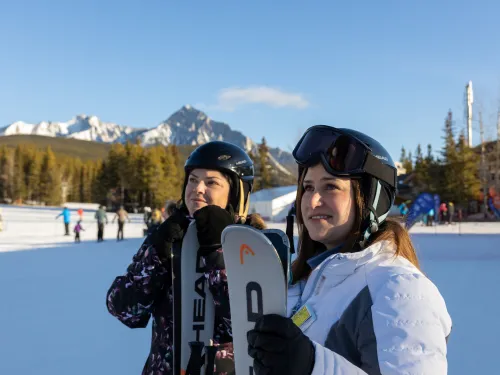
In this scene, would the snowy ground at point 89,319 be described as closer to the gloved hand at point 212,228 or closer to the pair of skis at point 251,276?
the gloved hand at point 212,228

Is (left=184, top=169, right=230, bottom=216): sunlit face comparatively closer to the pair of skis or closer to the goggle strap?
the goggle strap

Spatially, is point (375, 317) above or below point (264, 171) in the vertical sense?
below

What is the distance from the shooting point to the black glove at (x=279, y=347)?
3.35ft

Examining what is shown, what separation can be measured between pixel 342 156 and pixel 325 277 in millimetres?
423

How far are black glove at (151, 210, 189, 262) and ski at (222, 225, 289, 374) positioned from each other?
910 mm

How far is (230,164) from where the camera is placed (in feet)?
8.02

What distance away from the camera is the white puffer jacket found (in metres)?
1.08

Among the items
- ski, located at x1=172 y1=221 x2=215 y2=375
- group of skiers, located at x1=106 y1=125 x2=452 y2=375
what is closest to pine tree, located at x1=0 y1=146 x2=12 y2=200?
group of skiers, located at x1=106 y1=125 x2=452 y2=375

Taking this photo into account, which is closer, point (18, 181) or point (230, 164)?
point (230, 164)

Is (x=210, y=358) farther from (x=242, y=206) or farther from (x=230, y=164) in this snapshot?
(x=230, y=164)

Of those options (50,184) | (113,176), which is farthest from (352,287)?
(50,184)

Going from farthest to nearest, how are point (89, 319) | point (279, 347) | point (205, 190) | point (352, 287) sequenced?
point (89, 319) → point (205, 190) → point (352, 287) → point (279, 347)

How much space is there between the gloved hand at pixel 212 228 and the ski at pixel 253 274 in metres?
0.83

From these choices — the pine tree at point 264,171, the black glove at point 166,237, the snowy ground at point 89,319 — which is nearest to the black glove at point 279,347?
the black glove at point 166,237
